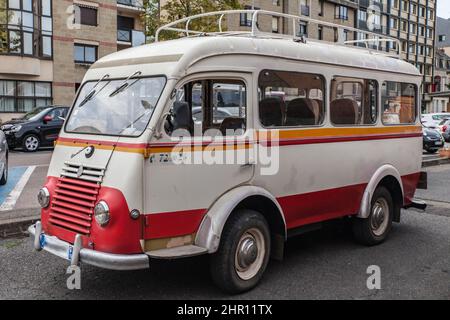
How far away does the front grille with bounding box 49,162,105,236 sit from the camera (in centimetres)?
471

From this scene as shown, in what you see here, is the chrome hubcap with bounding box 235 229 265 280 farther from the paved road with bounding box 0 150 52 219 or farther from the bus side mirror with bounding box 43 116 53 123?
the bus side mirror with bounding box 43 116 53 123

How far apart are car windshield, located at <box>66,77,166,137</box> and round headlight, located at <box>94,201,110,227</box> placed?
26.8 inches

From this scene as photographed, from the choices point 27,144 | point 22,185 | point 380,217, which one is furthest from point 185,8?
point 380,217

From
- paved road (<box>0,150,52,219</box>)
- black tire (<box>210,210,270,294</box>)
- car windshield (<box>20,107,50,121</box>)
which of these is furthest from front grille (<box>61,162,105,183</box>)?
car windshield (<box>20,107,50,121</box>)

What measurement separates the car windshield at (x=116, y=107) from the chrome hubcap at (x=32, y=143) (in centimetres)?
1420

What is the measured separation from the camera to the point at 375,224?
7.04 meters

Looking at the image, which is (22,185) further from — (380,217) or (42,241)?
(380,217)

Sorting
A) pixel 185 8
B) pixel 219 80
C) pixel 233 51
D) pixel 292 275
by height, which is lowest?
pixel 292 275

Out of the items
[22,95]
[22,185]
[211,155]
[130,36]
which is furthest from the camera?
[130,36]

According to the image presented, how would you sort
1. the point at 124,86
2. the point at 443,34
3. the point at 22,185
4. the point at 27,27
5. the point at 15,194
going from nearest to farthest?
1. the point at 124,86
2. the point at 15,194
3. the point at 22,185
4. the point at 27,27
5. the point at 443,34

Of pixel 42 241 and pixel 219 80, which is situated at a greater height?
pixel 219 80

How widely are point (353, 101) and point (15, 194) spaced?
20.6 ft

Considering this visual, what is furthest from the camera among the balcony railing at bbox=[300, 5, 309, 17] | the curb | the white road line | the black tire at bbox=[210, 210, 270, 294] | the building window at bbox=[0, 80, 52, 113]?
the balcony railing at bbox=[300, 5, 309, 17]
